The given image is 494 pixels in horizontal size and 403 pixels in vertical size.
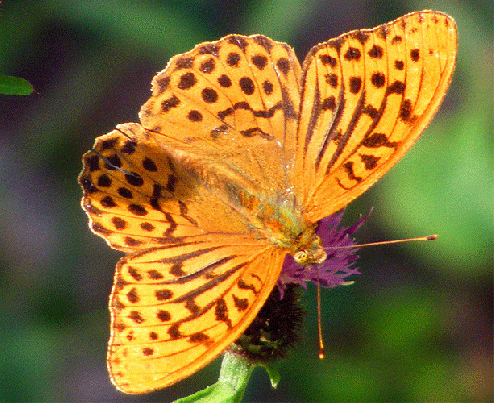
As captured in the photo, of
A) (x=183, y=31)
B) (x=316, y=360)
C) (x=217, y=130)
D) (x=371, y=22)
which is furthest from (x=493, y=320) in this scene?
(x=217, y=130)

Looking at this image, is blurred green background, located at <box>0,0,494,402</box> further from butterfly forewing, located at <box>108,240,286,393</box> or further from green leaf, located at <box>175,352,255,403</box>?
butterfly forewing, located at <box>108,240,286,393</box>

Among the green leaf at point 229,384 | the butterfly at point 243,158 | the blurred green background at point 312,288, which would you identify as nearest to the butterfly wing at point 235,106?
the butterfly at point 243,158

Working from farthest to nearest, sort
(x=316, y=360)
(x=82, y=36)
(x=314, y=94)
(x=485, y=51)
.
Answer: (x=82, y=36) < (x=485, y=51) < (x=316, y=360) < (x=314, y=94)

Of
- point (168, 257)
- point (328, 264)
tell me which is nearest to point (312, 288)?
A: point (328, 264)

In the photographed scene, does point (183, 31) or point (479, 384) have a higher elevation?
point (183, 31)

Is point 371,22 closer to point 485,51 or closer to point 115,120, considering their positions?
point 485,51

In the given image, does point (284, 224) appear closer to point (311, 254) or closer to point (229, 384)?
point (311, 254)

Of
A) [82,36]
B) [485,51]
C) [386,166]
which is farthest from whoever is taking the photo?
[82,36]
